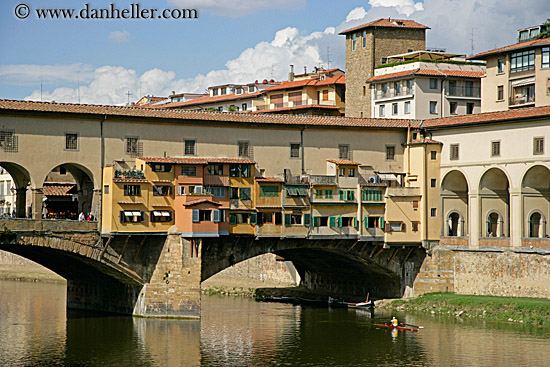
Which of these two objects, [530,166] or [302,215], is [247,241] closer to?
[302,215]

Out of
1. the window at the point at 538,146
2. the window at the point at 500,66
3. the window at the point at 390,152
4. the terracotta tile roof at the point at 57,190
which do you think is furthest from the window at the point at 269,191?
the window at the point at 500,66

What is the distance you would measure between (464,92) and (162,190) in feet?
131

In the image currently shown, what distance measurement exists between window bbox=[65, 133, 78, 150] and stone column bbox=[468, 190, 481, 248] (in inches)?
1172

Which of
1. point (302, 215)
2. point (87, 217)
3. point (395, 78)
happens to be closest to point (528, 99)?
point (395, 78)

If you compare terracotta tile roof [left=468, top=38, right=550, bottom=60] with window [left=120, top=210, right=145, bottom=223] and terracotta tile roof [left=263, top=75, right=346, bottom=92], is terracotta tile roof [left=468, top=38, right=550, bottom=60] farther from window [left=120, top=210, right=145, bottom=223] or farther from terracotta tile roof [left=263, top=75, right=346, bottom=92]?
window [left=120, top=210, right=145, bottom=223]

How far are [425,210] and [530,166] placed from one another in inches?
363

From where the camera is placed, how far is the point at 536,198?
2872 inches

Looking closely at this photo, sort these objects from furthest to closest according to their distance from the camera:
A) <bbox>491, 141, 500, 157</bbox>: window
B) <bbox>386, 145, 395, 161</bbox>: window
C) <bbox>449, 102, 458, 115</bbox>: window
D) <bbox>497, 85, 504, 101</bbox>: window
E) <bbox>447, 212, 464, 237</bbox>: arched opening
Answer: <bbox>449, 102, 458, 115</bbox>: window < <bbox>497, 85, 504, 101</bbox>: window < <bbox>447, 212, 464, 237</bbox>: arched opening < <bbox>386, 145, 395, 161</bbox>: window < <bbox>491, 141, 500, 157</bbox>: window

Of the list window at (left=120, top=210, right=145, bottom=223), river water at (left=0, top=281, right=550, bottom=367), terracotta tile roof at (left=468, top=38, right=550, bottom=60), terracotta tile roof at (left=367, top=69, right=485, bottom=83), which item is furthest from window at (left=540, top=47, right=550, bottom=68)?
window at (left=120, top=210, right=145, bottom=223)

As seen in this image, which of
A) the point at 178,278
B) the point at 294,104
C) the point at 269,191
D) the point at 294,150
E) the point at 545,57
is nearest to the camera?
the point at 178,278

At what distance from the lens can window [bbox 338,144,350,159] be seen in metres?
75.5

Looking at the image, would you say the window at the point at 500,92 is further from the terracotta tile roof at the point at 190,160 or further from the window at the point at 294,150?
the terracotta tile roof at the point at 190,160

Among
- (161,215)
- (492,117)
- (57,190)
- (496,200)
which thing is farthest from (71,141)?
(496,200)

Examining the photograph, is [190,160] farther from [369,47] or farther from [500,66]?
[369,47]
